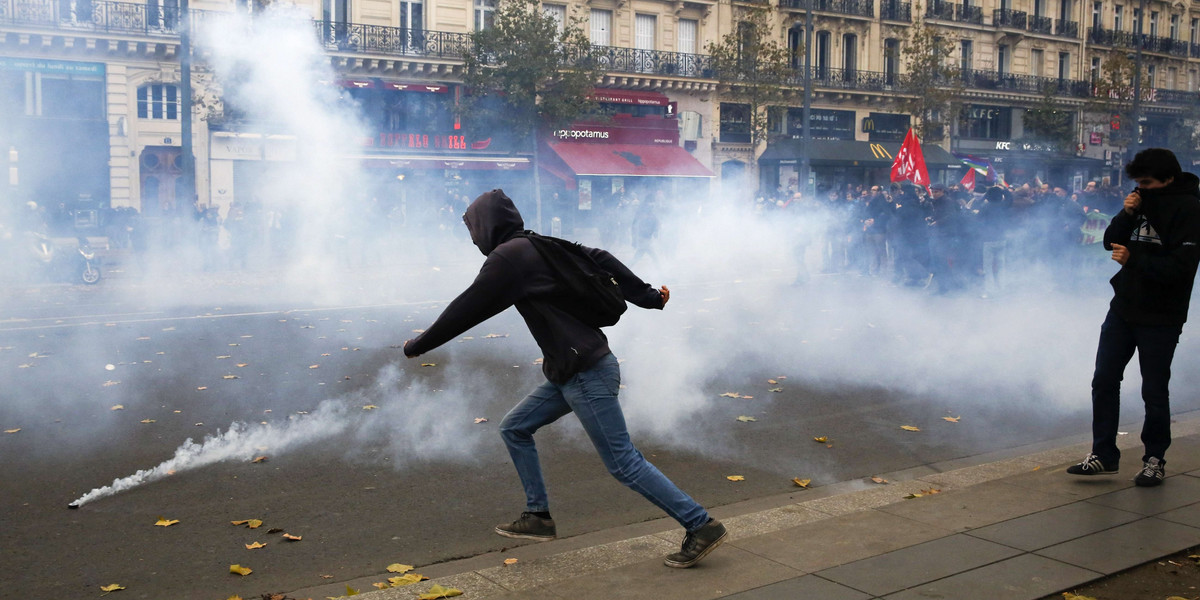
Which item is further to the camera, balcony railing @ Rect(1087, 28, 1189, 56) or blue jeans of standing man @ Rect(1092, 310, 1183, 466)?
balcony railing @ Rect(1087, 28, 1189, 56)

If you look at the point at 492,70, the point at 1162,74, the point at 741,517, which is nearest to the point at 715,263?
the point at 492,70

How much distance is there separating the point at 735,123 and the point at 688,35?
3545 mm

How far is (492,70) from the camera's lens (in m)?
27.2

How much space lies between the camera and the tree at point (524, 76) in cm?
2702

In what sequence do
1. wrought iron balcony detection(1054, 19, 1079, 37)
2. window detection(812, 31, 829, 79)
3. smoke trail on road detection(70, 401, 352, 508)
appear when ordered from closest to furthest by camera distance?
smoke trail on road detection(70, 401, 352, 508) < window detection(812, 31, 829, 79) < wrought iron balcony detection(1054, 19, 1079, 37)

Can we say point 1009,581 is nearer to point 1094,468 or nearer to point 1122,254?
point 1094,468

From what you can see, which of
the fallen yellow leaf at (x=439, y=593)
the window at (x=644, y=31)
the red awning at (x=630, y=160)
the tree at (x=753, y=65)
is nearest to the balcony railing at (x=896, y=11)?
the tree at (x=753, y=65)

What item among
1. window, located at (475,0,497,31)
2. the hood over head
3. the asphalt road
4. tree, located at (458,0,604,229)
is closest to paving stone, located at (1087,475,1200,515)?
the asphalt road

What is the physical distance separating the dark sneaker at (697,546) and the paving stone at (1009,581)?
26.7 inches

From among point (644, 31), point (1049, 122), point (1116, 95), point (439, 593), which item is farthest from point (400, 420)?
point (1116, 95)

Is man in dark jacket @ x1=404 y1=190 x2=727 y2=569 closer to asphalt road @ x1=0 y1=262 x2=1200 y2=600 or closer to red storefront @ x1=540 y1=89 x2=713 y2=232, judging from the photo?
asphalt road @ x1=0 y1=262 x2=1200 y2=600

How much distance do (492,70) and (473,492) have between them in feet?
76.2

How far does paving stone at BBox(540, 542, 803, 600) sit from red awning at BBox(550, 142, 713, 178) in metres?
27.4

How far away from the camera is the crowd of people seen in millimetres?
14773
